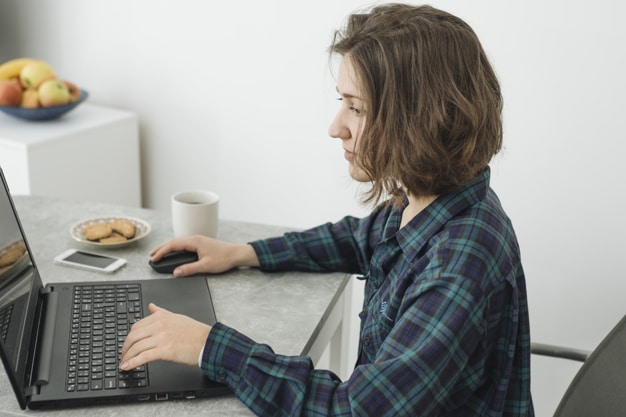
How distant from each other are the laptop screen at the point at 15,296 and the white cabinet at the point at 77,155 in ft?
3.15

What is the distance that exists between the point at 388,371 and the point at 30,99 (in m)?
1.64

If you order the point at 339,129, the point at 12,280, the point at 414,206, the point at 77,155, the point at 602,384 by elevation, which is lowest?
the point at 77,155

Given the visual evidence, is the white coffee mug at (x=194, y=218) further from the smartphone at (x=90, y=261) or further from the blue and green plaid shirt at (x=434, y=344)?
the blue and green plaid shirt at (x=434, y=344)

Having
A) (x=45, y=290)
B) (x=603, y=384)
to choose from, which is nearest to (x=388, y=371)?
(x=603, y=384)

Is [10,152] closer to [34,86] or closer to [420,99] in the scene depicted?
[34,86]

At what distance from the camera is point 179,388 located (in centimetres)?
100

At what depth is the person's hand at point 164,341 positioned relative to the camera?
40.1 inches

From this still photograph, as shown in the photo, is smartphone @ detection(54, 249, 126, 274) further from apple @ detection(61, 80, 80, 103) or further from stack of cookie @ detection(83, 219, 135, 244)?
apple @ detection(61, 80, 80, 103)

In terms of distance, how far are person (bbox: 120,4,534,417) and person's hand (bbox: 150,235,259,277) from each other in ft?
0.79

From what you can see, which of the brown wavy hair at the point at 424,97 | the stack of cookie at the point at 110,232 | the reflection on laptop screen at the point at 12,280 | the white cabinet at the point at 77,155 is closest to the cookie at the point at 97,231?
the stack of cookie at the point at 110,232

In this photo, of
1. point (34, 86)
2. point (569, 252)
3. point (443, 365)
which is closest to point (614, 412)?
point (443, 365)

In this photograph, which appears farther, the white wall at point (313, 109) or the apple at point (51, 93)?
the apple at point (51, 93)

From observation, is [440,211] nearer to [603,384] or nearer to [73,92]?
[603,384]

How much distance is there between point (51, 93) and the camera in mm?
2189
